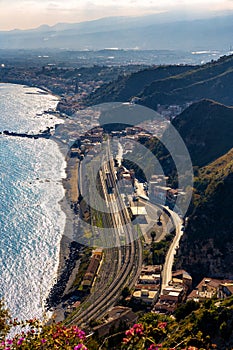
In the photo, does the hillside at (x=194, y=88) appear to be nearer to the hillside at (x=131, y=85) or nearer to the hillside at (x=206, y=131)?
the hillside at (x=131, y=85)

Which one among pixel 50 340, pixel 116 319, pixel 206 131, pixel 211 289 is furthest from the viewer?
pixel 206 131

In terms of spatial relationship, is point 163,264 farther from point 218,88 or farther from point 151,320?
point 218,88

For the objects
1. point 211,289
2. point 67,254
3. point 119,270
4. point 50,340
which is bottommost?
point 67,254

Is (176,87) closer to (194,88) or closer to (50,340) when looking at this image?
(194,88)

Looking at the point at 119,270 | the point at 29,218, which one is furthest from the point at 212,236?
the point at 29,218

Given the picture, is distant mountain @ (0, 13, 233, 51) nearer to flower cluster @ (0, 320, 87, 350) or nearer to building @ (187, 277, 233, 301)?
building @ (187, 277, 233, 301)
